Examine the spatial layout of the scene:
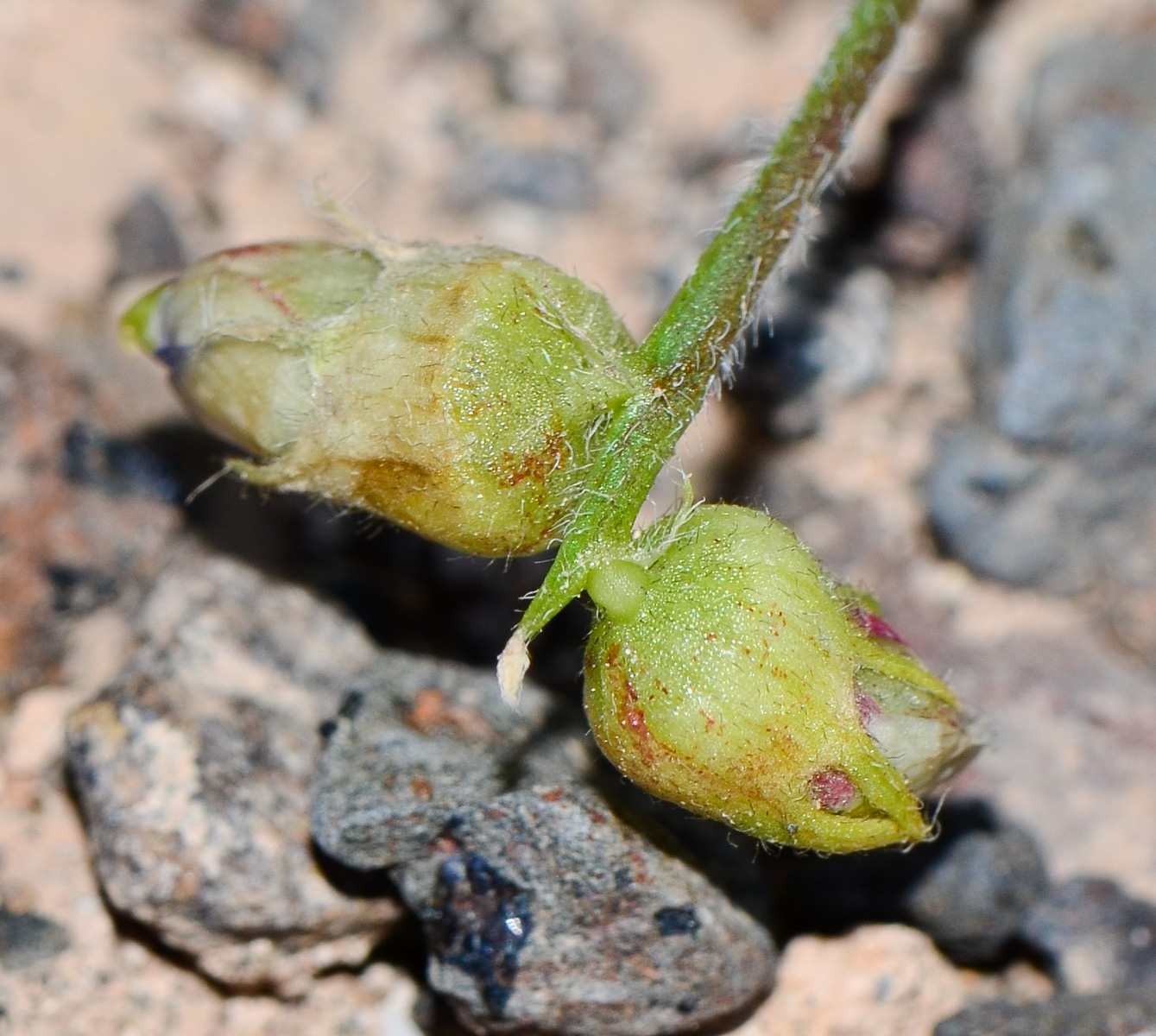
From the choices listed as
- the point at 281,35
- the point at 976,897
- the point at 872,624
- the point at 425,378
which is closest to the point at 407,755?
the point at 425,378

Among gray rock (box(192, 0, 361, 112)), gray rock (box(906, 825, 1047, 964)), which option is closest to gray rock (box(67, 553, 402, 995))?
gray rock (box(906, 825, 1047, 964))

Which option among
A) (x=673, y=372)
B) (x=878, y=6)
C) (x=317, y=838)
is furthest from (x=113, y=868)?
(x=878, y=6)

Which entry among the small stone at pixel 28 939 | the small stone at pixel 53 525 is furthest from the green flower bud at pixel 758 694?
the small stone at pixel 53 525

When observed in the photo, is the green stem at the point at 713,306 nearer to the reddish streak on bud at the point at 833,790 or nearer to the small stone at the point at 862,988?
the reddish streak on bud at the point at 833,790

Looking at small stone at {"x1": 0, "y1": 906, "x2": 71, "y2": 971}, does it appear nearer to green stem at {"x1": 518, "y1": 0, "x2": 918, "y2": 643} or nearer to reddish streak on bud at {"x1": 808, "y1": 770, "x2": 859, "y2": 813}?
green stem at {"x1": 518, "y1": 0, "x2": 918, "y2": 643}

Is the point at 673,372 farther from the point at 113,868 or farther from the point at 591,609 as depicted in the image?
the point at 113,868

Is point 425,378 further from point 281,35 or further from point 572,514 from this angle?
point 281,35
